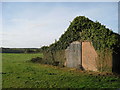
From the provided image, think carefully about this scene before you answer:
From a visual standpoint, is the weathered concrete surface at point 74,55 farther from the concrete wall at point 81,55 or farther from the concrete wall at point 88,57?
the concrete wall at point 88,57

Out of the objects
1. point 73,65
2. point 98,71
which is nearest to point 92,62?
point 98,71

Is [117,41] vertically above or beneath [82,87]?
above

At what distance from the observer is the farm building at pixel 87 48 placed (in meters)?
17.2

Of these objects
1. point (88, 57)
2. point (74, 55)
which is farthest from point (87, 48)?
point (74, 55)

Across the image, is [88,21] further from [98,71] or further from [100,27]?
[98,71]

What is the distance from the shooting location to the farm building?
1723cm

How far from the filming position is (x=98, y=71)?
17891 millimetres

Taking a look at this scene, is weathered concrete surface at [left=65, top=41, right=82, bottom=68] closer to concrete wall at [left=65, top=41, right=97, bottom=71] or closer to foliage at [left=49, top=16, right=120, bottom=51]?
concrete wall at [left=65, top=41, right=97, bottom=71]

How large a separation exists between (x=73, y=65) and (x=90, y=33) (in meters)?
3.89

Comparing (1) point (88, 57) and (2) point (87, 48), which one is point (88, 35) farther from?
(1) point (88, 57)

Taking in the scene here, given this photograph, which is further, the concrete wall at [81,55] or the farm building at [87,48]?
the concrete wall at [81,55]

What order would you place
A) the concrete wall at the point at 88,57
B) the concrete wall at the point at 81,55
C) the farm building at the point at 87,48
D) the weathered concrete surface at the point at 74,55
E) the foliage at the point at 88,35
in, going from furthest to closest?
the weathered concrete surface at the point at 74,55 → the concrete wall at the point at 81,55 → the concrete wall at the point at 88,57 → the farm building at the point at 87,48 → the foliage at the point at 88,35

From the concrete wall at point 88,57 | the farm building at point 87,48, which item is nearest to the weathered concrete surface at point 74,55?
the farm building at point 87,48

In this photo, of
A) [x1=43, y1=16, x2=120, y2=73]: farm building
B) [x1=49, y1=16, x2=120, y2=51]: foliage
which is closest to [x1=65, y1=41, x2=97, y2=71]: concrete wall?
[x1=43, y1=16, x2=120, y2=73]: farm building
